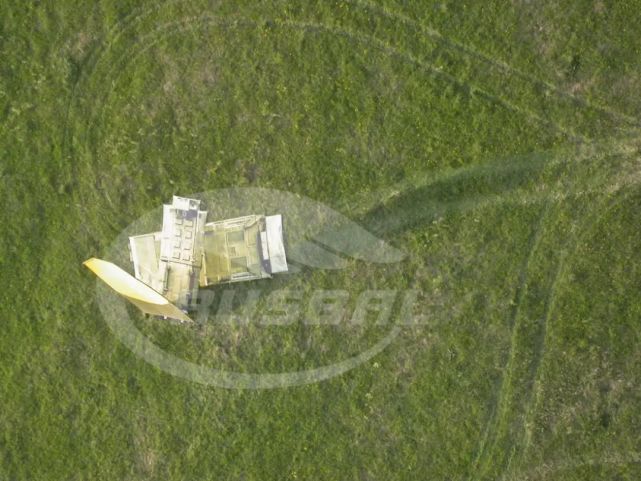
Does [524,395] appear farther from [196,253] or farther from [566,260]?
[196,253]

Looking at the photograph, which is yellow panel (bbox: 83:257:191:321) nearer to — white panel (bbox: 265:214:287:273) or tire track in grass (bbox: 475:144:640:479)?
white panel (bbox: 265:214:287:273)

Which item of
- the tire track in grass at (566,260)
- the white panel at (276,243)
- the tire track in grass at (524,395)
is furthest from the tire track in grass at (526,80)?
the white panel at (276,243)

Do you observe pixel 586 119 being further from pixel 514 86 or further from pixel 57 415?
pixel 57 415

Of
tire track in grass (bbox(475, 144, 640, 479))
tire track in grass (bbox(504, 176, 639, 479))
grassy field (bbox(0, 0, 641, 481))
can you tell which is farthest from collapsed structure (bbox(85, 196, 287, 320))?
tire track in grass (bbox(504, 176, 639, 479))

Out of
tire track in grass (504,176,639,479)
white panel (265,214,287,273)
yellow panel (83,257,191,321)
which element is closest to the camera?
yellow panel (83,257,191,321)

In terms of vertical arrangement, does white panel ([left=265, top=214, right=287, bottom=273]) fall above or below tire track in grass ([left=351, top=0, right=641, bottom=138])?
below

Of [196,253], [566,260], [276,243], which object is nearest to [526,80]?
[566,260]
